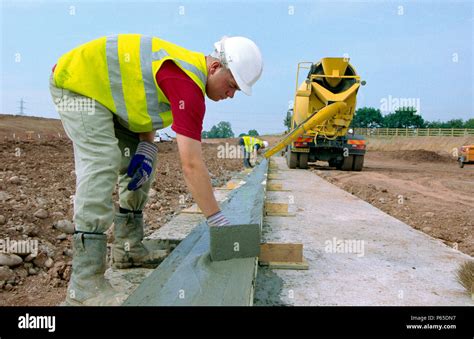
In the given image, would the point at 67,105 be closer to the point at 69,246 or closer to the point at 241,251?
the point at 241,251

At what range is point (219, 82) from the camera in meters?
2.30

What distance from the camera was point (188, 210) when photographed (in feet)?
14.0

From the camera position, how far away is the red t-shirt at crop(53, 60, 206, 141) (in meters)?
2.04

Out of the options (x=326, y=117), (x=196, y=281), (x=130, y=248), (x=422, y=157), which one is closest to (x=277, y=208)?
(x=130, y=248)

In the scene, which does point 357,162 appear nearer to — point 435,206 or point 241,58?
point 435,206

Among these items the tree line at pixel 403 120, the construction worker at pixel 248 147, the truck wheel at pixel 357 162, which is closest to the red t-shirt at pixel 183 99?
the construction worker at pixel 248 147

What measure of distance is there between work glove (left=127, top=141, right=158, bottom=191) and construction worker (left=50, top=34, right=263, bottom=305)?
290mm

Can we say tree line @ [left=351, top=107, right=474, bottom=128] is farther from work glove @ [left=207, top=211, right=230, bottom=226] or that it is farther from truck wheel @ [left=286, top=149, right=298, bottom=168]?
work glove @ [left=207, top=211, right=230, bottom=226]

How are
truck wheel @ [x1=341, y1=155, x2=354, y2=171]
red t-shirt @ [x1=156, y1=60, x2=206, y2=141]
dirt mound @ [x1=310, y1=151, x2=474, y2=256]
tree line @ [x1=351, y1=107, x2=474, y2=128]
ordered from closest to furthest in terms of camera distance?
1. red t-shirt @ [x1=156, y1=60, x2=206, y2=141]
2. dirt mound @ [x1=310, y1=151, x2=474, y2=256]
3. truck wheel @ [x1=341, y1=155, x2=354, y2=171]
4. tree line @ [x1=351, y1=107, x2=474, y2=128]

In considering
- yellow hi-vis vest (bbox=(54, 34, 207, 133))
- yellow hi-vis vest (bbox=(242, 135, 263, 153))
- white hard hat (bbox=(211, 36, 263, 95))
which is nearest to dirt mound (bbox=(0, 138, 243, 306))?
yellow hi-vis vest (bbox=(54, 34, 207, 133))

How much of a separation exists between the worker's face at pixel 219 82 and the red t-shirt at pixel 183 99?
18 centimetres
